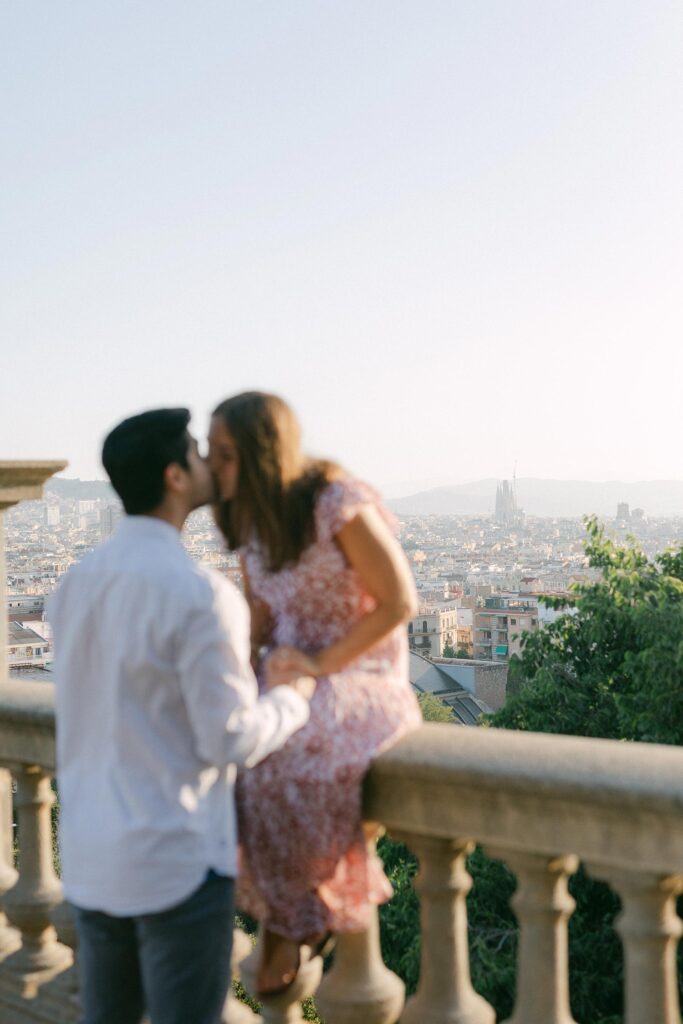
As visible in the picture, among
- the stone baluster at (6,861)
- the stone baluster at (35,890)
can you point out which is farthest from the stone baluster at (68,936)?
the stone baluster at (6,861)

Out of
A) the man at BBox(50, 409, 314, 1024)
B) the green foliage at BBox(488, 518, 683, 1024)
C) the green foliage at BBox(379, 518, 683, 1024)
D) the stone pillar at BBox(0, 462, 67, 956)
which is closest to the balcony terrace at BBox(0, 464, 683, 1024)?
the man at BBox(50, 409, 314, 1024)

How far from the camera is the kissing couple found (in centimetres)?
199

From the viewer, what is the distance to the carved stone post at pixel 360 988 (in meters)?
2.50

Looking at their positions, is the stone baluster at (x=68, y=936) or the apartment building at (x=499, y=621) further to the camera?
the apartment building at (x=499, y=621)

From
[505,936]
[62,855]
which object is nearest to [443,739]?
[62,855]

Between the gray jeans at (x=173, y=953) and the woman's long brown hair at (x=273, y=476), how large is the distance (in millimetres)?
669

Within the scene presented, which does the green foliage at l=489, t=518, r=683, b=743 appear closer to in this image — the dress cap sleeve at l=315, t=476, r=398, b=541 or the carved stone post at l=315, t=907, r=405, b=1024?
the carved stone post at l=315, t=907, r=405, b=1024

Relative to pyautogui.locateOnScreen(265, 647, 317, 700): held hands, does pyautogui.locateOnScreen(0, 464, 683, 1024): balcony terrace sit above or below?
below

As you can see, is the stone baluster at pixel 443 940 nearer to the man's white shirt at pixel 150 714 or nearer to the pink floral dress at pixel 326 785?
the pink floral dress at pixel 326 785

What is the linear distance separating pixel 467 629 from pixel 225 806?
139375 millimetres

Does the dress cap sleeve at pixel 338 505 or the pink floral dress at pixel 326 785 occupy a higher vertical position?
the dress cap sleeve at pixel 338 505

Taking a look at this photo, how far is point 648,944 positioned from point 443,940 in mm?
476

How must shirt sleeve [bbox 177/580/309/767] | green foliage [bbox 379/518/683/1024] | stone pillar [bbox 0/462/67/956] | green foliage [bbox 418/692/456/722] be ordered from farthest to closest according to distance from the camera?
green foliage [bbox 418/692/456/722]
green foliage [bbox 379/518/683/1024]
stone pillar [bbox 0/462/67/956]
shirt sleeve [bbox 177/580/309/767]

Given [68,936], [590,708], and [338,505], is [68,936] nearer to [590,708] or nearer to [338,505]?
[338,505]
